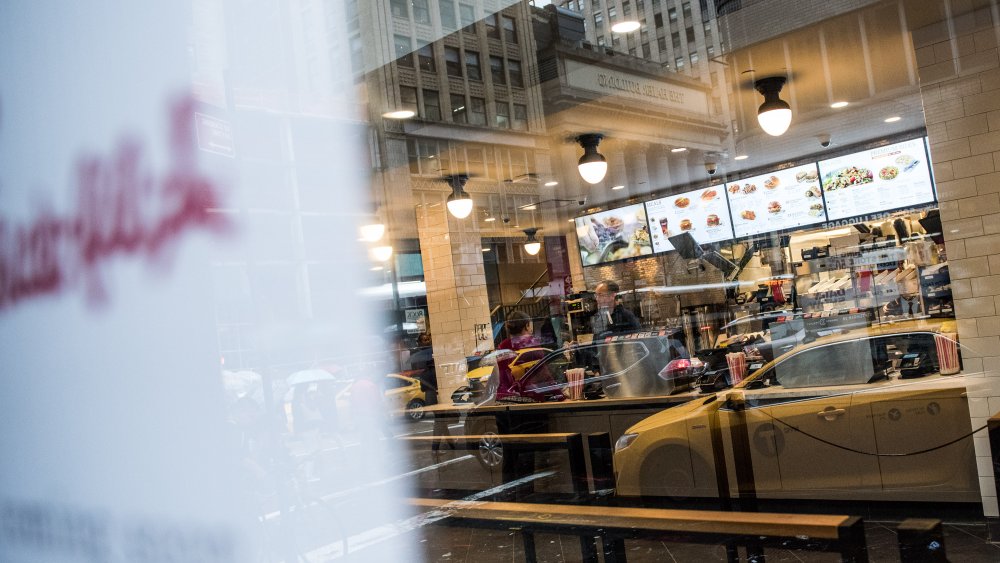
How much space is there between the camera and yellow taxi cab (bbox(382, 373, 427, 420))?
2239 millimetres

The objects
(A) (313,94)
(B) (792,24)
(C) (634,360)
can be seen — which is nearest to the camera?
(A) (313,94)

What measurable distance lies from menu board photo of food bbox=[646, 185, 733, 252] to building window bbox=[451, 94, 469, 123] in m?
5.48

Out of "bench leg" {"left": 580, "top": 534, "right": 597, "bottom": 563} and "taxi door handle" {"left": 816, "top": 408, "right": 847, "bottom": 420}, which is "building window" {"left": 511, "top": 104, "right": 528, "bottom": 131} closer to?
"bench leg" {"left": 580, "top": 534, "right": 597, "bottom": 563}

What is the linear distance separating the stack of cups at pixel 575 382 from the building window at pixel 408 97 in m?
4.22

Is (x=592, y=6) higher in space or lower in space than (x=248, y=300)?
higher

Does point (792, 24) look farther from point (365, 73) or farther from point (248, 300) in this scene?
point (248, 300)

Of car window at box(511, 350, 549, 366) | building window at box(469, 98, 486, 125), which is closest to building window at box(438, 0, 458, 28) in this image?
building window at box(469, 98, 486, 125)

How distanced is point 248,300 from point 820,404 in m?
3.90

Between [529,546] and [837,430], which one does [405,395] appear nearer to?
[529,546]

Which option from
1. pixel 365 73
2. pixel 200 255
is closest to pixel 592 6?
pixel 365 73

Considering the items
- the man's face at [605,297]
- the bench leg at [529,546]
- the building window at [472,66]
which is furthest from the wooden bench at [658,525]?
the man's face at [605,297]

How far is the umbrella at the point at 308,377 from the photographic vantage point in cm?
197

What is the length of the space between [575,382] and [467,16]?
15.9 ft

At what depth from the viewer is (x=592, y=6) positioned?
3.32 m
